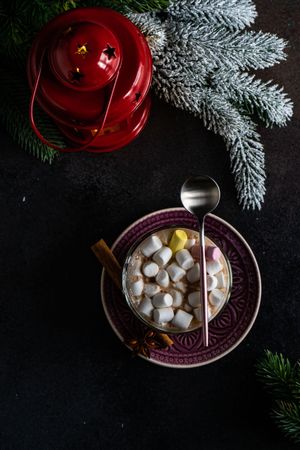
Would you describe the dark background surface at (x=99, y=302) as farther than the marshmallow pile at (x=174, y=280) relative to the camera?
Yes

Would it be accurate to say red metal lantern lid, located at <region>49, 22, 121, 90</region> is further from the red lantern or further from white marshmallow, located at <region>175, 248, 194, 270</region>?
white marshmallow, located at <region>175, 248, 194, 270</region>

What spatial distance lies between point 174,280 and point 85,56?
1.56 ft

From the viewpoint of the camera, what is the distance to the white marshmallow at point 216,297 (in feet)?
3.61

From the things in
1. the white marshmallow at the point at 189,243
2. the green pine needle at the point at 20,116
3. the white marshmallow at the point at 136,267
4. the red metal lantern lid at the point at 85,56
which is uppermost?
the red metal lantern lid at the point at 85,56

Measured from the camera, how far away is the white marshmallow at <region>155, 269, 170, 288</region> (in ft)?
3.66

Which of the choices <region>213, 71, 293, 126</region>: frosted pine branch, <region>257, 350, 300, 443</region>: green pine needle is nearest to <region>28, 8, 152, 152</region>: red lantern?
<region>213, 71, 293, 126</region>: frosted pine branch

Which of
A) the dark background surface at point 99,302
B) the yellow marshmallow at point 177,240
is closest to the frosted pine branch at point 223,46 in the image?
the dark background surface at point 99,302

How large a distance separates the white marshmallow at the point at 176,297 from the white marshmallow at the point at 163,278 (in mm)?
19

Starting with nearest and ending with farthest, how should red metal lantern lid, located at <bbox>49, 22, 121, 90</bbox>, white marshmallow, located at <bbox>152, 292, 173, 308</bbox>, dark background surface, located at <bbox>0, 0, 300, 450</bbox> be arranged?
red metal lantern lid, located at <bbox>49, 22, 121, 90</bbox> → white marshmallow, located at <bbox>152, 292, 173, 308</bbox> → dark background surface, located at <bbox>0, 0, 300, 450</bbox>

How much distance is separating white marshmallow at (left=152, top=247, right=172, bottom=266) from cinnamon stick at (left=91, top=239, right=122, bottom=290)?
9 cm

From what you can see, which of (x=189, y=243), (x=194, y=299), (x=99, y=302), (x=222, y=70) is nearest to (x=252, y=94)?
(x=222, y=70)

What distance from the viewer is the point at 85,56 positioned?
3.00ft

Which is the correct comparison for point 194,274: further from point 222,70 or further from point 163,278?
point 222,70

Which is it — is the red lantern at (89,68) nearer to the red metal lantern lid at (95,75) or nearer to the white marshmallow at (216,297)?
the red metal lantern lid at (95,75)
